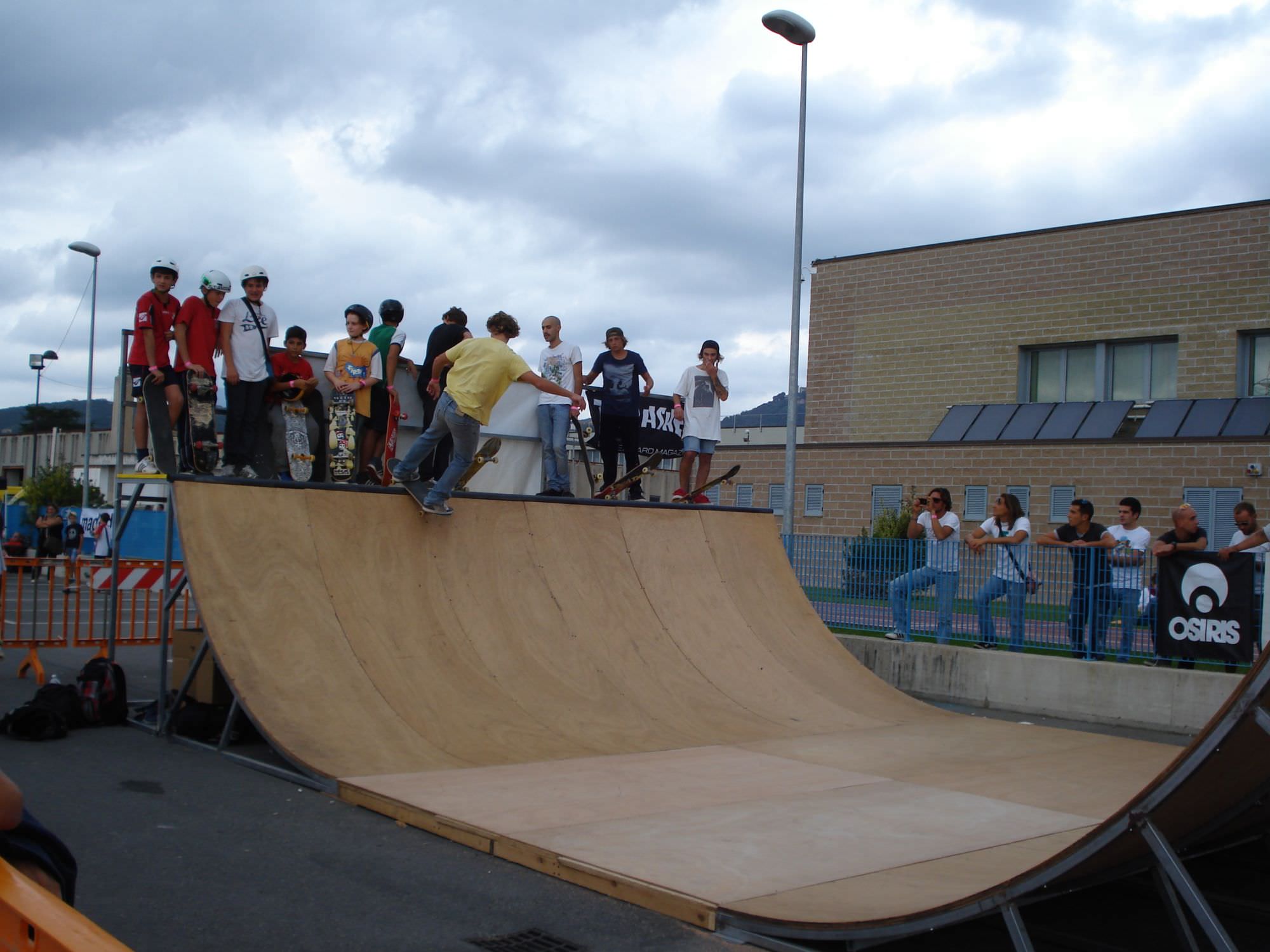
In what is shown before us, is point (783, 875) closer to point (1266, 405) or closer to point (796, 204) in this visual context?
point (796, 204)

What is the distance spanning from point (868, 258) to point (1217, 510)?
41.6 ft

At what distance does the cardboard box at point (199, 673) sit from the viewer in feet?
25.3

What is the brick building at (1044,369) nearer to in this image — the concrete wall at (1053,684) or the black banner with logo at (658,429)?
the black banner with logo at (658,429)

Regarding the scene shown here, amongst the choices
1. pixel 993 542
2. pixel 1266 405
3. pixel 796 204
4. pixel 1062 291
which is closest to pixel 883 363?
pixel 1062 291

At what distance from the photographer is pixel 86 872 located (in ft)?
15.0

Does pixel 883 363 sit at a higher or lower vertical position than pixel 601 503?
higher

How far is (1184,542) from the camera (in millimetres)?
10055

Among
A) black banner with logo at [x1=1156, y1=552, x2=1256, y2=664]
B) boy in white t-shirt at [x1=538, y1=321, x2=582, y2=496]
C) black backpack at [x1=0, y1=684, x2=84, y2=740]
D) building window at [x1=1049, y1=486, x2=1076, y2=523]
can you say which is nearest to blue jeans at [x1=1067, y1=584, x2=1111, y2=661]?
black banner with logo at [x1=1156, y1=552, x2=1256, y2=664]

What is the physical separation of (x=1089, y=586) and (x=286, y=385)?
7368mm

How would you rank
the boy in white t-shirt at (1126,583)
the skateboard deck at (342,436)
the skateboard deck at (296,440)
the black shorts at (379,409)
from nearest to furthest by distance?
the skateboard deck at (296,440) → the skateboard deck at (342,436) → the black shorts at (379,409) → the boy in white t-shirt at (1126,583)

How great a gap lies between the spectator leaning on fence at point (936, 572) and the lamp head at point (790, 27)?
807 centimetres

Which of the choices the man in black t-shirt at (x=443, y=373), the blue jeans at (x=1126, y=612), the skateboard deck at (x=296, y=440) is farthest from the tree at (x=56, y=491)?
the blue jeans at (x=1126, y=612)

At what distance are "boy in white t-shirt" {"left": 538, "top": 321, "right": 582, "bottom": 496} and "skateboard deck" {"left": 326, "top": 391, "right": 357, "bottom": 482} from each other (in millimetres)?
2039

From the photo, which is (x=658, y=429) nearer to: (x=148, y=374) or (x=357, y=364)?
(x=357, y=364)
